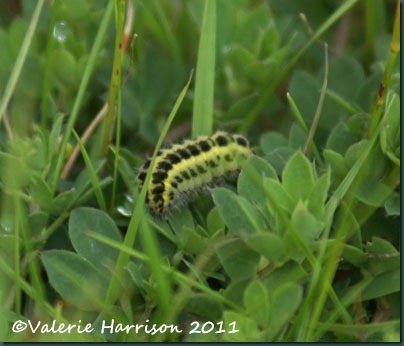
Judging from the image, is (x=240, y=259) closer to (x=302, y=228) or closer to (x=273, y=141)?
(x=302, y=228)

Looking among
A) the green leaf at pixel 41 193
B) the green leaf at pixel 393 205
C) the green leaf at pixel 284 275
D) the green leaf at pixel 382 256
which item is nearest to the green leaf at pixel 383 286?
the green leaf at pixel 382 256

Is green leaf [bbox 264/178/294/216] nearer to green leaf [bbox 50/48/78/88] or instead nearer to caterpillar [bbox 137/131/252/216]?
caterpillar [bbox 137/131/252/216]

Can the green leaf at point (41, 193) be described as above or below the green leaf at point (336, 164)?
above

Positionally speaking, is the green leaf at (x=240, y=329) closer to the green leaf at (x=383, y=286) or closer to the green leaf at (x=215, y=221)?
the green leaf at (x=215, y=221)

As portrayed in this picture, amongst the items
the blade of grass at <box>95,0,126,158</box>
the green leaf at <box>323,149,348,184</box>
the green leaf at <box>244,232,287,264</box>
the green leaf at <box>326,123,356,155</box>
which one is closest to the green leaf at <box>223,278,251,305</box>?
the green leaf at <box>244,232,287,264</box>

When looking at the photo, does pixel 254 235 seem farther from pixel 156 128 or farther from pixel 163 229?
pixel 156 128

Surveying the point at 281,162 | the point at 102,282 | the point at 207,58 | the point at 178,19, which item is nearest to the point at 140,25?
the point at 178,19
